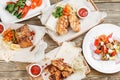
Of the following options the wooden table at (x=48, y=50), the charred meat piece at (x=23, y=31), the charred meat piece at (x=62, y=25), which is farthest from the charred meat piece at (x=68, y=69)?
the charred meat piece at (x=23, y=31)

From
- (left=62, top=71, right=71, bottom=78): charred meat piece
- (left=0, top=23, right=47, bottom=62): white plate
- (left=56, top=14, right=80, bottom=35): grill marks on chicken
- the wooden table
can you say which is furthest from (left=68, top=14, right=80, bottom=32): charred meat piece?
(left=62, top=71, right=71, bottom=78): charred meat piece

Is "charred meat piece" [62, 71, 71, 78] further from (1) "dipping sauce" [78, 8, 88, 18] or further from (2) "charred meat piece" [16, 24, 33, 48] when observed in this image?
(1) "dipping sauce" [78, 8, 88, 18]

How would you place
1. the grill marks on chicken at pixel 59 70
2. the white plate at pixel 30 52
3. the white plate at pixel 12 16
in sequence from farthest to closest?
the white plate at pixel 12 16 → the white plate at pixel 30 52 → the grill marks on chicken at pixel 59 70

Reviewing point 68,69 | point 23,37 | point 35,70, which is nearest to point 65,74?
point 68,69

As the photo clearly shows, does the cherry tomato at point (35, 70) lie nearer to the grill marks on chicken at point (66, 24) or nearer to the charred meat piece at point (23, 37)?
the charred meat piece at point (23, 37)

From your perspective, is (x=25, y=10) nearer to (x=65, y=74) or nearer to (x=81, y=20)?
(x=81, y=20)

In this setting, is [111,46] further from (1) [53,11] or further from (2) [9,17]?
(2) [9,17]
